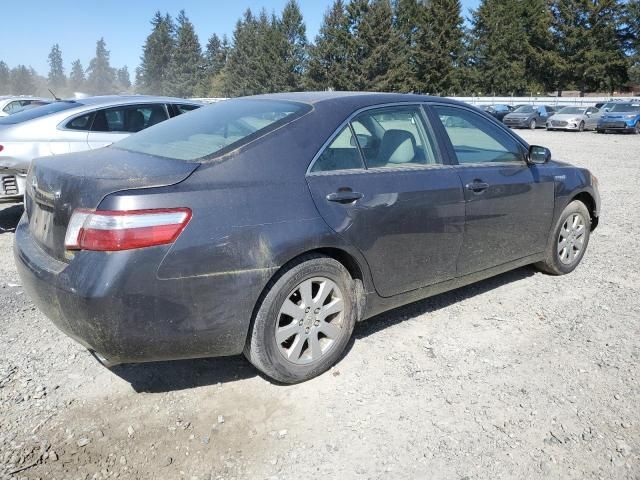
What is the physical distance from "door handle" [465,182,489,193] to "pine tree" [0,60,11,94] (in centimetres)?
14317

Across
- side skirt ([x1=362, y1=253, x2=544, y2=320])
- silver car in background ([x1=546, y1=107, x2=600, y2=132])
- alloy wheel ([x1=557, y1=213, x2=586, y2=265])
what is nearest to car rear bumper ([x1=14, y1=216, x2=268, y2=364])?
side skirt ([x1=362, y1=253, x2=544, y2=320])

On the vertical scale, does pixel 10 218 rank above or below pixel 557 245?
below

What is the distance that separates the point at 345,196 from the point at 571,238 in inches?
112

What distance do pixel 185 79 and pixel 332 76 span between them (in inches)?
1832

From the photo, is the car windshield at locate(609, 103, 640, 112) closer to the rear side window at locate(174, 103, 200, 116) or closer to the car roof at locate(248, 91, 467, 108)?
the rear side window at locate(174, 103, 200, 116)

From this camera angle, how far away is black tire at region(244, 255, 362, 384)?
289cm

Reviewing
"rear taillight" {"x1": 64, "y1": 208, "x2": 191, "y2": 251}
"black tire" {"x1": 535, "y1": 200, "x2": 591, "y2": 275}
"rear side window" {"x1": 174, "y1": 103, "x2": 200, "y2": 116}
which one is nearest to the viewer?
"rear taillight" {"x1": 64, "y1": 208, "x2": 191, "y2": 251}

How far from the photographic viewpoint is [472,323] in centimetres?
403

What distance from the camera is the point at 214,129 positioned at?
10.9ft

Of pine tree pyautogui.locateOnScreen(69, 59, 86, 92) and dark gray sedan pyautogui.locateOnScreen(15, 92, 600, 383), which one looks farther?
pine tree pyautogui.locateOnScreen(69, 59, 86, 92)

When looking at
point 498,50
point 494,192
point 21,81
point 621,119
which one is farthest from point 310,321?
point 21,81

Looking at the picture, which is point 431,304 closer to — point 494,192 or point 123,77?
point 494,192

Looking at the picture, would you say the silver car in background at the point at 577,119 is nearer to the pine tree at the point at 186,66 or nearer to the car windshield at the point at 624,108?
the car windshield at the point at 624,108

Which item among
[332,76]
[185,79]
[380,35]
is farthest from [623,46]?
[185,79]
